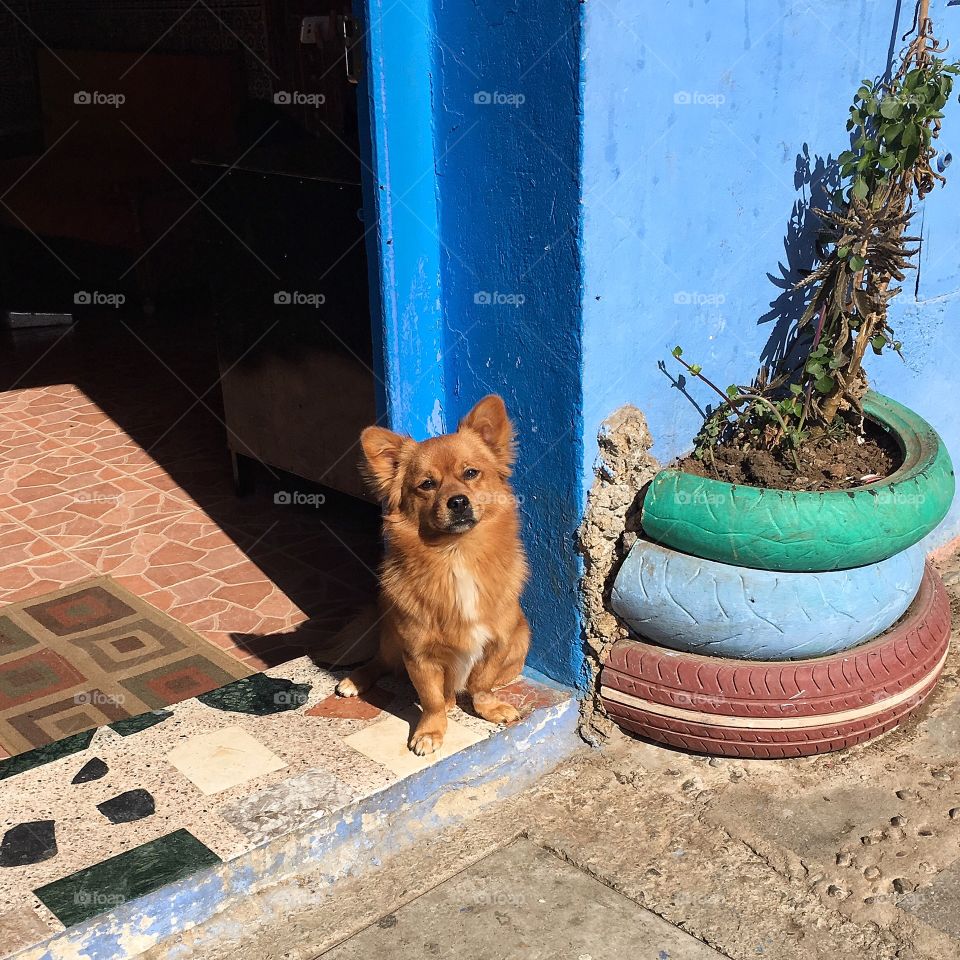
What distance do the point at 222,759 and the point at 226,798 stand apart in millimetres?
212

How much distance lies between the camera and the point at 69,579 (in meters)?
5.24

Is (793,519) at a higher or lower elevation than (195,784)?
higher

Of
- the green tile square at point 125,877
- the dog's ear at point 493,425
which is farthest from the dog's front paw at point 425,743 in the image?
the dog's ear at point 493,425

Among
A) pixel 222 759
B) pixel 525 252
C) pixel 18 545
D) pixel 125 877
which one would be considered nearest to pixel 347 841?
pixel 222 759

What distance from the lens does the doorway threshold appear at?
289 cm

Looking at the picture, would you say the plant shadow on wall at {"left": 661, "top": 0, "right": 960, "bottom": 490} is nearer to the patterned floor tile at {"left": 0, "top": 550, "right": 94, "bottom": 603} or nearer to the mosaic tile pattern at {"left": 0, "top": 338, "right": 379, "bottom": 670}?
the mosaic tile pattern at {"left": 0, "top": 338, "right": 379, "bottom": 670}

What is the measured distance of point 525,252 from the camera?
3494 mm

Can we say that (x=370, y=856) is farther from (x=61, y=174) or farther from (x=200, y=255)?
(x=61, y=174)

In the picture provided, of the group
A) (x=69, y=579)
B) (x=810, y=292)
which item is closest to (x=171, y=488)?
(x=69, y=579)

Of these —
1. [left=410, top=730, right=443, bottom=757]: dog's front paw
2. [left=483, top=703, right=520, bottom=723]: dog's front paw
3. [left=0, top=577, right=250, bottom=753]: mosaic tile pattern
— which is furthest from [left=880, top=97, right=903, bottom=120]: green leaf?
[left=0, top=577, right=250, bottom=753]: mosaic tile pattern

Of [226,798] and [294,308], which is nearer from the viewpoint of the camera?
[226,798]

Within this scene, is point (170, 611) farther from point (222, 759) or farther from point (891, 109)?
point (891, 109)

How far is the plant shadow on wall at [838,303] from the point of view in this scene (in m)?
3.74

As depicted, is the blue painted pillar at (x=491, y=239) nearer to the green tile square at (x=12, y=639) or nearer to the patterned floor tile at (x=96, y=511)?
the green tile square at (x=12, y=639)
